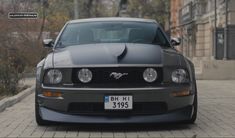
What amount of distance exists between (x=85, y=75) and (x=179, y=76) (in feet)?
4.01

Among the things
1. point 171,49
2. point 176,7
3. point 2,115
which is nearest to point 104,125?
point 171,49

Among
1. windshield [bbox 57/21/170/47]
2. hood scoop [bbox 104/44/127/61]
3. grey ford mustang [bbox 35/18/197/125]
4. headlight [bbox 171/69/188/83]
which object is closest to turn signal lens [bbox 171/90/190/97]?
grey ford mustang [bbox 35/18/197/125]

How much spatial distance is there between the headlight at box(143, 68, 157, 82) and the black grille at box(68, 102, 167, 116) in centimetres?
31

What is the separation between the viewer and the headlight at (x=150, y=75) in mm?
7863

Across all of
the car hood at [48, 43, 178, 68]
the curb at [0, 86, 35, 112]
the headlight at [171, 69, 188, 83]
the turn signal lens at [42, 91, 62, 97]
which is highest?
the car hood at [48, 43, 178, 68]

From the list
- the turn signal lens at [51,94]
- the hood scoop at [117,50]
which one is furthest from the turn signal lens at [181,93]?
the turn signal lens at [51,94]

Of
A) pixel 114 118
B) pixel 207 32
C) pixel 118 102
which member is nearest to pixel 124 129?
pixel 114 118

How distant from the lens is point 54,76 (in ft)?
26.1

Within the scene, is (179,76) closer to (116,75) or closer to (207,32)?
(116,75)

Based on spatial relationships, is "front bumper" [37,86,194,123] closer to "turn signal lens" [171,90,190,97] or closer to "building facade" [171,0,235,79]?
"turn signal lens" [171,90,190,97]

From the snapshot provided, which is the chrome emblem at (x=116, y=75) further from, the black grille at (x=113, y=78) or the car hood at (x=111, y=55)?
the car hood at (x=111, y=55)

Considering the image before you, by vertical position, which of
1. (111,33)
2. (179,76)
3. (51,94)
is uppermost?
(111,33)

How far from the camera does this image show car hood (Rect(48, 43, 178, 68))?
26.0 ft

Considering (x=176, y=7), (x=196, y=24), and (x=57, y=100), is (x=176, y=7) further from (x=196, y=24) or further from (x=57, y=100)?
(x=57, y=100)
